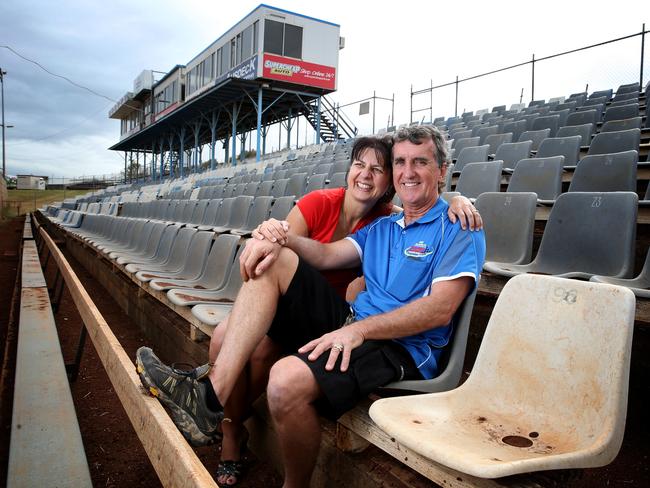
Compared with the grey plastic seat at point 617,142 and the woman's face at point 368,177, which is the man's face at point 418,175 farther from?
the grey plastic seat at point 617,142

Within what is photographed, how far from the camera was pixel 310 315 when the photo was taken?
1.79 metres

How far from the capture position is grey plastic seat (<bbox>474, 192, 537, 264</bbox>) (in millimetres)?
2652

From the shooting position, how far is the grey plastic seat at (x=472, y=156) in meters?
5.04

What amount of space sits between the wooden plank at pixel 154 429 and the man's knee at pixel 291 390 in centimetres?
29

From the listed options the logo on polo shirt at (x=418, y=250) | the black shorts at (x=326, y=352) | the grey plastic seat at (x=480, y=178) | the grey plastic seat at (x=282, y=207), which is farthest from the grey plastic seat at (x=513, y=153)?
the black shorts at (x=326, y=352)

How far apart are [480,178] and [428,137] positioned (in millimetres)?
2422

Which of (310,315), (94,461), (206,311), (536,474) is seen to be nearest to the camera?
(536,474)

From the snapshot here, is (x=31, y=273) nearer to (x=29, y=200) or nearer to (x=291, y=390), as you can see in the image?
(x=291, y=390)

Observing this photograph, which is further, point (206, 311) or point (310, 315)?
point (206, 311)

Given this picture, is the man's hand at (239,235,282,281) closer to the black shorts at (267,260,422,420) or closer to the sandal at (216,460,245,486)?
the black shorts at (267,260,422,420)

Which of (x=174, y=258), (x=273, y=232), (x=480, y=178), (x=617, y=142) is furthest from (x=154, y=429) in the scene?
(x=617, y=142)

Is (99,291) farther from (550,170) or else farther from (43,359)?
(550,170)

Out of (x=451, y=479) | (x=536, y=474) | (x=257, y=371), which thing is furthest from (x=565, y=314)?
(x=257, y=371)

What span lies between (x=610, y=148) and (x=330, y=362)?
413cm
